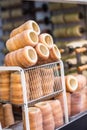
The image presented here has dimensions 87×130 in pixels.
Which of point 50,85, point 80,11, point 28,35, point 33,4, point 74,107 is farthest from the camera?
point 33,4

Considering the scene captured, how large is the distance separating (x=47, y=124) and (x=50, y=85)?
212mm

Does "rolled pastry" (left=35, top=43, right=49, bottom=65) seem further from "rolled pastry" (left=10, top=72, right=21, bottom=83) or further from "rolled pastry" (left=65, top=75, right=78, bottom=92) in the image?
"rolled pastry" (left=65, top=75, right=78, bottom=92)

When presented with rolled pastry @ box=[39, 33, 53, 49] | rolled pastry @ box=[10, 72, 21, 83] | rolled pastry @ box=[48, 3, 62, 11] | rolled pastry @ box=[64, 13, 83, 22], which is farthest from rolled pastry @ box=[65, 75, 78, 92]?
rolled pastry @ box=[48, 3, 62, 11]

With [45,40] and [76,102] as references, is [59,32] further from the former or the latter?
[45,40]

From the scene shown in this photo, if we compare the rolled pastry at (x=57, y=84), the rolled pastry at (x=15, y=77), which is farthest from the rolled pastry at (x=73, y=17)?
the rolled pastry at (x=15, y=77)

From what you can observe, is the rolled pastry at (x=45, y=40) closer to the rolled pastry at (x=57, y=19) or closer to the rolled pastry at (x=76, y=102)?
the rolled pastry at (x=76, y=102)

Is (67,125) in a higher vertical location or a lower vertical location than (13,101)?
lower

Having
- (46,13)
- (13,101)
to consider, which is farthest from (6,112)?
(46,13)

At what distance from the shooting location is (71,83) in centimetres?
165

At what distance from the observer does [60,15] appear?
12.4 feet

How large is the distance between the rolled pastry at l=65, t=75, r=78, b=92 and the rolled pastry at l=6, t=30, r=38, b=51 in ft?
1.25

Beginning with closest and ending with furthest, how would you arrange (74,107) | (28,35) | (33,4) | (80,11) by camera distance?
1. (28,35)
2. (74,107)
3. (80,11)
4. (33,4)

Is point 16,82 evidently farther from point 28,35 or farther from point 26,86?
point 28,35

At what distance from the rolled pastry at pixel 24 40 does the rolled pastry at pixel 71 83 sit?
0.38 m
